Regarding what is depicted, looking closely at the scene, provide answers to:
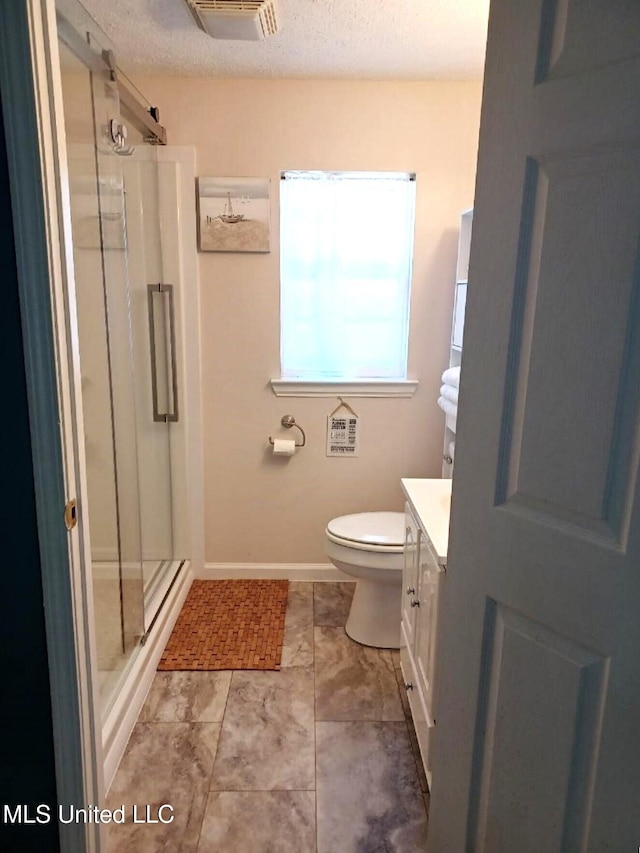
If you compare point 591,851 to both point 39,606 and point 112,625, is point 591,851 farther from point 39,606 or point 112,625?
point 112,625

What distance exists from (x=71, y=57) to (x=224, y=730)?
7.19 ft

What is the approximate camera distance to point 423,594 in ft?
5.47

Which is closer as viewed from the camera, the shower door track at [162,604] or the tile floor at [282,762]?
the tile floor at [282,762]

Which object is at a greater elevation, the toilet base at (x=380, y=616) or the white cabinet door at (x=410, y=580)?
the white cabinet door at (x=410, y=580)

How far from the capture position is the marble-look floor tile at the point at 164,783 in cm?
148

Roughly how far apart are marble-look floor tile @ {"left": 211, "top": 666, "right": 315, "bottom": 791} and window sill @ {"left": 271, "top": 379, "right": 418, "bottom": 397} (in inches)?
48.4

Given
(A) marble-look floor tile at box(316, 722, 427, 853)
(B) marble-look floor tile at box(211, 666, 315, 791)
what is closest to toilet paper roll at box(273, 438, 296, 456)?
(B) marble-look floor tile at box(211, 666, 315, 791)

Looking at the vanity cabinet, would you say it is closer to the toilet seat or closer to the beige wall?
the toilet seat

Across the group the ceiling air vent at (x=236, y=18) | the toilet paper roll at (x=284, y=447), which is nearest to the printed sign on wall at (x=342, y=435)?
the toilet paper roll at (x=284, y=447)

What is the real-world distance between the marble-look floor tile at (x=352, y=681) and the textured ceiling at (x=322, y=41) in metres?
2.34

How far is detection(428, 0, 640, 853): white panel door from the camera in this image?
0.86 m

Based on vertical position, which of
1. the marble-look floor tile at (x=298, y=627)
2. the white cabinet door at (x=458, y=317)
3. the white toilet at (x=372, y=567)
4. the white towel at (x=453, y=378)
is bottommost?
the marble-look floor tile at (x=298, y=627)

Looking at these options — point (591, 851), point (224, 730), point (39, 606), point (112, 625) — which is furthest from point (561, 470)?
point (112, 625)

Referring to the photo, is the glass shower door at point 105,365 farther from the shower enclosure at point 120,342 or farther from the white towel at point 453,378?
the white towel at point 453,378
